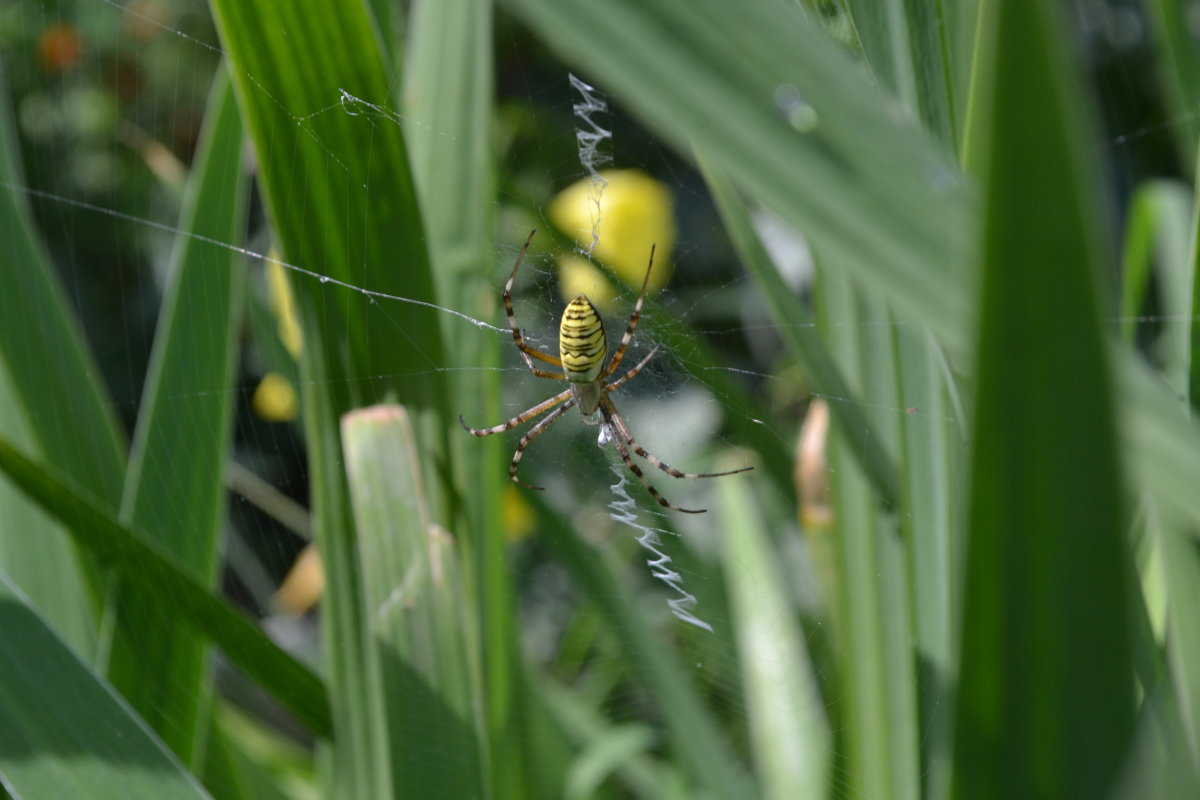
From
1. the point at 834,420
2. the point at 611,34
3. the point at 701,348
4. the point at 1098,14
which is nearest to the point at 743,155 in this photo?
the point at 611,34

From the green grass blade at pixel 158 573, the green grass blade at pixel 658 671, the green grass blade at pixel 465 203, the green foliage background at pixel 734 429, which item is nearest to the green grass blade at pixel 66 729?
the green foliage background at pixel 734 429

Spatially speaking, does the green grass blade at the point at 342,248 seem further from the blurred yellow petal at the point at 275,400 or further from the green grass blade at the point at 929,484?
the blurred yellow petal at the point at 275,400

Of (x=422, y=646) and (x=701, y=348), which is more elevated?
(x=701, y=348)

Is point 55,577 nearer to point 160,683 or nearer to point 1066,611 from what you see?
point 160,683

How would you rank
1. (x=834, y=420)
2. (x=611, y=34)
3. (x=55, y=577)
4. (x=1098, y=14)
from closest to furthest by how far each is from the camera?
(x=611, y=34), (x=834, y=420), (x=55, y=577), (x=1098, y=14)

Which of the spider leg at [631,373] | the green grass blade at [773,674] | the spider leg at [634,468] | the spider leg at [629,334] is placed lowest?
the green grass blade at [773,674]

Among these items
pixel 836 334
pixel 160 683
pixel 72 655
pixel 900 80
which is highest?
pixel 900 80
